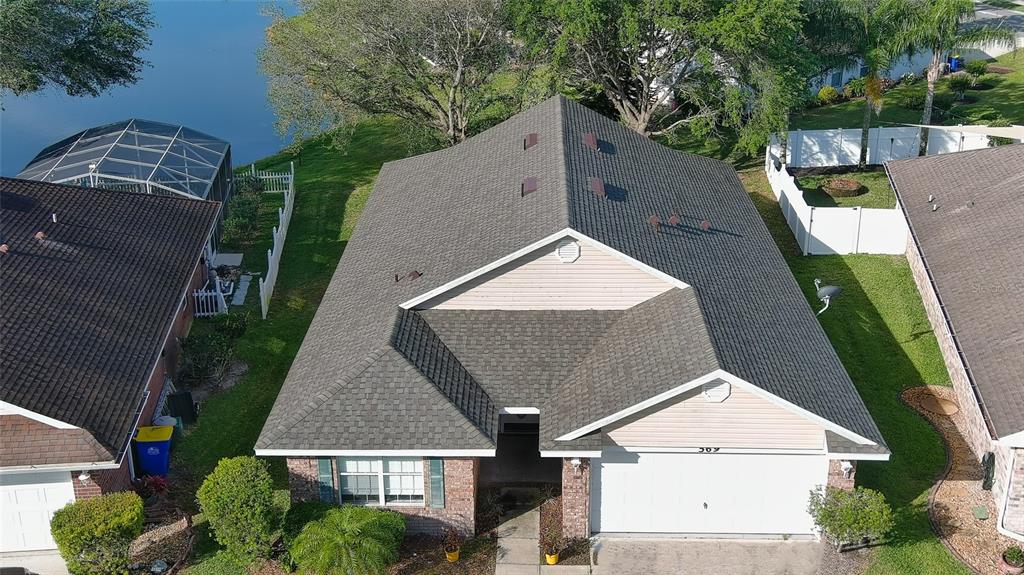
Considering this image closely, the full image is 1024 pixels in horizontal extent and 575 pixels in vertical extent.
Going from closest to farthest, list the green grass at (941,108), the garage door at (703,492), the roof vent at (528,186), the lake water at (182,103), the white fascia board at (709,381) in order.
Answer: the white fascia board at (709,381) → the garage door at (703,492) → the roof vent at (528,186) → the green grass at (941,108) → the lake water at (182,103)

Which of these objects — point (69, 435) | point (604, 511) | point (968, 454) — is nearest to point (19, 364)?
point (69, 435)

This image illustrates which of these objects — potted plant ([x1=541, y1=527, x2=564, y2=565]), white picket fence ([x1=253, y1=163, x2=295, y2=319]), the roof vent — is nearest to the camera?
potted plant ([x1=541, y1=527, x2=564, y2=565])

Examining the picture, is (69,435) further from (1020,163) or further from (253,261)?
(1020,163)

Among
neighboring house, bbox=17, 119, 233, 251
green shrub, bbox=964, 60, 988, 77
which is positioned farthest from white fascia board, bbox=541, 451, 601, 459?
green shrub, bbox=964, 60, 988, 77

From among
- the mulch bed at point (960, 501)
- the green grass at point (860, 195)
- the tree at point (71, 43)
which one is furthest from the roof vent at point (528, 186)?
the tree at point (71, 43)

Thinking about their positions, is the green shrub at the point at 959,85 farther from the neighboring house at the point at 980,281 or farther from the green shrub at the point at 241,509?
the green shrub at the point at 241,509

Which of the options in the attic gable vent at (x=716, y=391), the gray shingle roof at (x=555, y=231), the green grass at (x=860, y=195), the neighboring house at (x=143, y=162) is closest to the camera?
the attic gable vent at (x=716, y=391)

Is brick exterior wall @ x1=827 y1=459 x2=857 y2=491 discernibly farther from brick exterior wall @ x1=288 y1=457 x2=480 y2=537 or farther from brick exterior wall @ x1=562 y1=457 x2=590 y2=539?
brick exterior wall @ x1=288 y1=457 x2=480 y2=537
